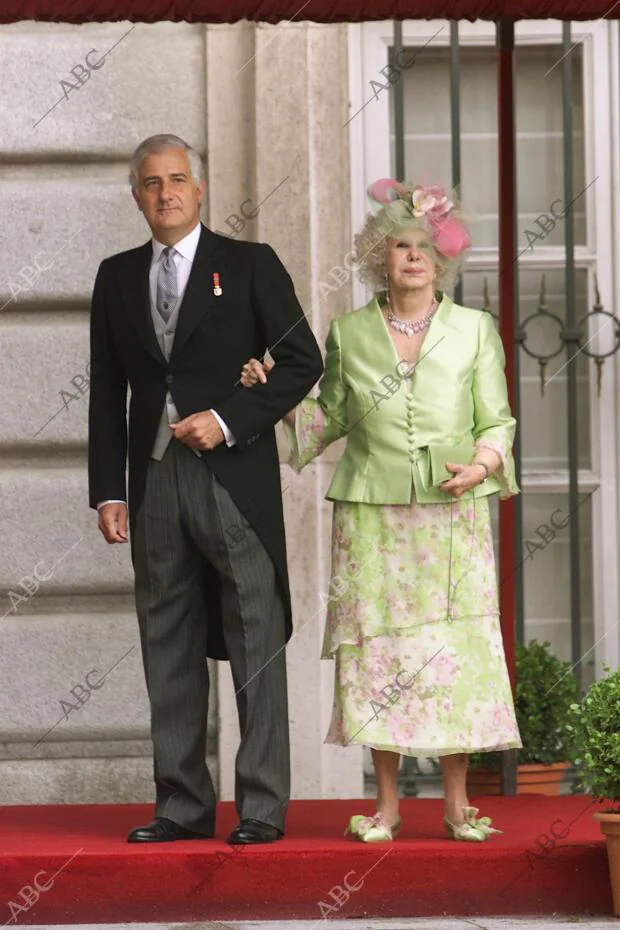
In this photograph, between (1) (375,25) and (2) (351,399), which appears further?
(1) (375,25)

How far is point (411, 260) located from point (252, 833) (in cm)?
171

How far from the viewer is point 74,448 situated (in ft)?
22.6

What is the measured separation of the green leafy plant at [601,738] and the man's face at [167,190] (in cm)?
179

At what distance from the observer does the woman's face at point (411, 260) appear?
546cm

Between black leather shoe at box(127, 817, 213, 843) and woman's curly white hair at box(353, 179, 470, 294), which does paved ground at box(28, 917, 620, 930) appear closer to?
black leather shoe at box(127, 817, 213, 843)

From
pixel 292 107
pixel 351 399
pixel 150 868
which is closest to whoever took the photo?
pixel 150 868

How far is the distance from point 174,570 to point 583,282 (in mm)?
2451

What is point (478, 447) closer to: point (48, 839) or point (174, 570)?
point (174, 570)

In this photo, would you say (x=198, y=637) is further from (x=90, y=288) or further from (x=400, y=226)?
(x=90, y=288)

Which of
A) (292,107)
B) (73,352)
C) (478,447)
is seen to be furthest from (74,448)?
(478,447)

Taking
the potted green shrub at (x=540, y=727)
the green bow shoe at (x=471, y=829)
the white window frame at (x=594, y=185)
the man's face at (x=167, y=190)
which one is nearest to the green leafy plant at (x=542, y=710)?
the potted green shrub at (x=540, y=727)

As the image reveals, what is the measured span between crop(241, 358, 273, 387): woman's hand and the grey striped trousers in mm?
262

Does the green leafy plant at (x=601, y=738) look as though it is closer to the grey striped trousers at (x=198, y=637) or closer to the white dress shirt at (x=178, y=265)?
the grey striped trousers at (x=198, y=637)

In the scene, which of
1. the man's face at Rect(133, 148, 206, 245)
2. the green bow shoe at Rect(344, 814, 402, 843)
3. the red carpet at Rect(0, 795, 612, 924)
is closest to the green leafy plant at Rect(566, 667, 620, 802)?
the red carpet at Rect(0, 795, 612, 924)
